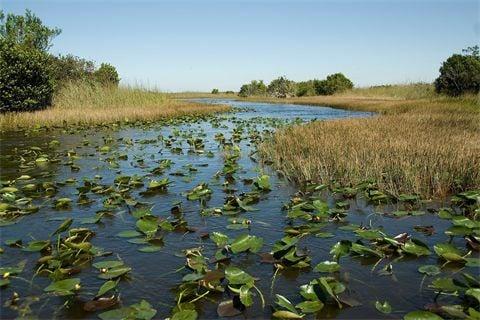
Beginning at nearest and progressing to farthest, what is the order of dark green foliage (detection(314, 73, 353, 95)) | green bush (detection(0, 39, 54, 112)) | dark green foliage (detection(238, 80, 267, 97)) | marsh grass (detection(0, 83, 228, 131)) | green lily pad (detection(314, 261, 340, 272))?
green lily pad (detection(314, 261, 340, 272)) < marsh grass (detection(0, 83, 228, 131)) < green bush (detection(0, 39, 54, 112)) < dark green foliage (detection(314, 73, 353, 95)) < dark green foliage (detection(238, 80, 267, 97))

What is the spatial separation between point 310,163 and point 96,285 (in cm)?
515

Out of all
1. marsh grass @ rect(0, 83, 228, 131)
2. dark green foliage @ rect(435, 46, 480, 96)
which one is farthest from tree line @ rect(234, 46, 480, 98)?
marsh grass @ rect(0, 83, 228, 131)

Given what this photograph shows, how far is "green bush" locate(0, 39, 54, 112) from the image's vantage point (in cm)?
1889

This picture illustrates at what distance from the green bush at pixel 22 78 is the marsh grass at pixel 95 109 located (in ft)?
2.67

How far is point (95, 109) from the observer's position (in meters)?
22.6

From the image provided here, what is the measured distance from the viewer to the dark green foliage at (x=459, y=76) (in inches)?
1011

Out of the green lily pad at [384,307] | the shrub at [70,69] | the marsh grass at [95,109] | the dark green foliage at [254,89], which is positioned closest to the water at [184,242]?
the green lily pad at [384,307]

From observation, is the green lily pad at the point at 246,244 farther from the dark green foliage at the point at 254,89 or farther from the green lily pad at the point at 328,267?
the dark green foliage at the point at 254,89

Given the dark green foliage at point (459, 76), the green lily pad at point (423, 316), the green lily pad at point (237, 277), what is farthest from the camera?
the dark green foliage at point (459, 76)

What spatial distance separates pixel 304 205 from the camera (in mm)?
5520

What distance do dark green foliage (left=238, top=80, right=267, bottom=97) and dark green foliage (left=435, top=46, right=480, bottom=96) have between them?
160ft

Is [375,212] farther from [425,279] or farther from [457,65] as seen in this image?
[457,65]

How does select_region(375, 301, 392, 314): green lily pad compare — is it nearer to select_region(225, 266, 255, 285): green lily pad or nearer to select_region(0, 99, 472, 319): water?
select_region(0, 99, 472, 319): water

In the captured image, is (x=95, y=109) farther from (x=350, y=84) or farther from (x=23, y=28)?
(x=350, y=84)
